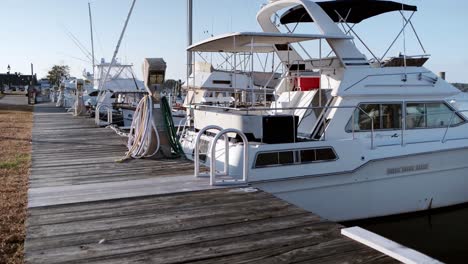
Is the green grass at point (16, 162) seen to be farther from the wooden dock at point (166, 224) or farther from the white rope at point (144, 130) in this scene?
the white rope at point (144, 130)

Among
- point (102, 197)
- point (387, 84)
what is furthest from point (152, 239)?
point (387, 84)

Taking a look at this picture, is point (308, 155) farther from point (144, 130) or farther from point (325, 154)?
point (144, 130)

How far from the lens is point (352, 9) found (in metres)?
10.2

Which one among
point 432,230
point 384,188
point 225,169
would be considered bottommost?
point 432,230

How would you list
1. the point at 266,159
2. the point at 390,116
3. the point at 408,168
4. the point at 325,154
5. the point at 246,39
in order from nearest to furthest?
the point at 266,159 < the point at 325,154 < the point at 246,39 < the point at 408,168 < the point at 390,116

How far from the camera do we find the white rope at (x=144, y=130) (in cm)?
875

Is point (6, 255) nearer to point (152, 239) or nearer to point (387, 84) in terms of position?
point (152, 239)

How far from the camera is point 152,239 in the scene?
4445mm

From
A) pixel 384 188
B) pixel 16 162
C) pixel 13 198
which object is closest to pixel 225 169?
pixel 13 198

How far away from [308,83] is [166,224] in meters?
5.84

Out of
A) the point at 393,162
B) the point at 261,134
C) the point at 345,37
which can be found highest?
the point at 345,37

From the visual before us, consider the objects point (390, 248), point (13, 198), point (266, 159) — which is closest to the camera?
point (390, 248)

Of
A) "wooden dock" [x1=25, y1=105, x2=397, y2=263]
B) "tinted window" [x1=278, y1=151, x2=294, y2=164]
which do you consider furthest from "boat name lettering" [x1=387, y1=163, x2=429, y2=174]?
"wooden dock" [x1=25, y1=105, x2=397, y2=263]

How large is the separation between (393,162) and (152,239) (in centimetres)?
575
